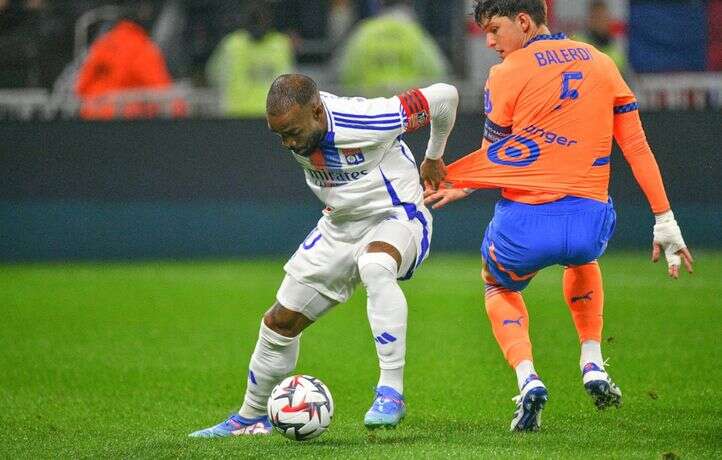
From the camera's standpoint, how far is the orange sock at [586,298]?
20.7 feet

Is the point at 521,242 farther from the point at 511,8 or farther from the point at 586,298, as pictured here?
the point at 511,8

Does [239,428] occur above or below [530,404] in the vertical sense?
below

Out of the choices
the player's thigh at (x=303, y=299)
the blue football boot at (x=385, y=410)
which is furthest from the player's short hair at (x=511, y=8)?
the blue football boot at (x=385, y=410)

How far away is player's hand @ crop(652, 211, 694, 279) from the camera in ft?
19.4

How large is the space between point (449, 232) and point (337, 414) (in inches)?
349

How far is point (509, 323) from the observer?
6191 millimetres

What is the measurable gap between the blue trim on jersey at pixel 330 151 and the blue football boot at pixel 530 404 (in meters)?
1.34

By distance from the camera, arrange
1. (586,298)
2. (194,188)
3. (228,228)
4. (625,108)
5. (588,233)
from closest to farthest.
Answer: (588,233), (625,108), (586,298), (194,188), (228,228)

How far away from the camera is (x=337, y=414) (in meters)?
7.00

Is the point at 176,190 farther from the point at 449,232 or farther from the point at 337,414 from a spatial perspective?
the point at 337,414

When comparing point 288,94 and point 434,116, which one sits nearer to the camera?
point 288,94

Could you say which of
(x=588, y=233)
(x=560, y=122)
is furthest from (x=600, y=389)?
(x=560, y=122)

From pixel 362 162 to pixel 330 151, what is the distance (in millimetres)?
175

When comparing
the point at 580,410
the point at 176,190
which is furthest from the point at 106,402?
the point at 176,190
